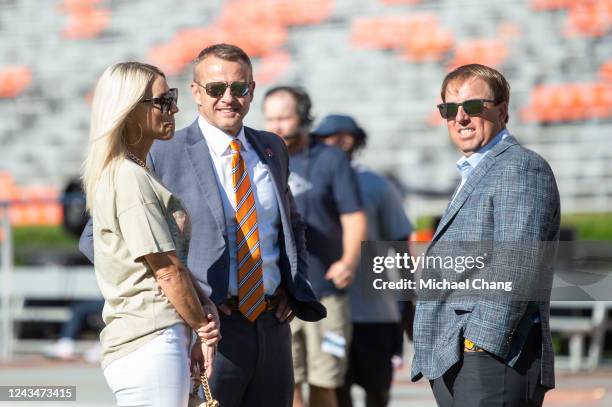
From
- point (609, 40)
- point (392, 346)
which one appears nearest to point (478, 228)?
point (392, 346)

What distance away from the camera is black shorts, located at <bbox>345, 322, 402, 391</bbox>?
22.1 ft

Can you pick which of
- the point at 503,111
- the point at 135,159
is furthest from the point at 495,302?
the point at 135,159

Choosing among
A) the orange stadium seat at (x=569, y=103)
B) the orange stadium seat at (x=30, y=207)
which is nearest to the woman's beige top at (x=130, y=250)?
the orange stadium seat at (x=30, y=207)

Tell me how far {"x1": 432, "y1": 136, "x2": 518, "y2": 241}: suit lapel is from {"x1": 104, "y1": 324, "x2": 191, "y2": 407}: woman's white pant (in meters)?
0.93

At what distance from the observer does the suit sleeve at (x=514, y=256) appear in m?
3.67

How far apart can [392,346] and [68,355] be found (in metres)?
5.53

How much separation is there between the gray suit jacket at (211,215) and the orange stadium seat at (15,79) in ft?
43.7

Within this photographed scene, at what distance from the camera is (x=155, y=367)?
359cm

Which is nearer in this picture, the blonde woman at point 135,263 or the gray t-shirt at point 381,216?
the blonde woman at point 135,263

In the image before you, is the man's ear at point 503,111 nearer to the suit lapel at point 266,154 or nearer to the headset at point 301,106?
the suit lapel at point 266,154

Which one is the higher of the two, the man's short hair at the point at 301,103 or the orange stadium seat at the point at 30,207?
the man's short hair at the point at 301,103

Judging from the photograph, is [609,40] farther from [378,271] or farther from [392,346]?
[378,271]

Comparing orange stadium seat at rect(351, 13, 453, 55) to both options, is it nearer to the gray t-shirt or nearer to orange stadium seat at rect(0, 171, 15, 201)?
orange stadium seat at rect(0, 171, 15, 201)

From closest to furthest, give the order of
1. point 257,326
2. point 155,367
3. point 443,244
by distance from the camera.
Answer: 1. point 155,367
2. point 443,244
3. point 257,326
